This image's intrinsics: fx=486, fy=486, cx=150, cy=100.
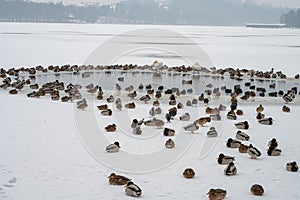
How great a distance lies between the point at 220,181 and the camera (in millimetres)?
6203

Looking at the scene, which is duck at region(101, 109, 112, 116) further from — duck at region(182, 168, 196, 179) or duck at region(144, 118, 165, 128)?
duck at region(182, 168, 196, 179)

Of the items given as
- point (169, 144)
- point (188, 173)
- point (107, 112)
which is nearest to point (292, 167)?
point (188, 173)

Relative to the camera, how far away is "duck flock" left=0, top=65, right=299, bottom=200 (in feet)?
22.6

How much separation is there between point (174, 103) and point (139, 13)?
418 feet

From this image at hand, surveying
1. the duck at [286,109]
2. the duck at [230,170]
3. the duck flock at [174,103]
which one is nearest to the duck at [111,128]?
the duck flock at [174,103]

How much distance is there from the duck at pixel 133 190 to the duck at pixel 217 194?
808 mm

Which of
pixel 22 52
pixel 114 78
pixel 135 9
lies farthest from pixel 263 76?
pixel 135 9

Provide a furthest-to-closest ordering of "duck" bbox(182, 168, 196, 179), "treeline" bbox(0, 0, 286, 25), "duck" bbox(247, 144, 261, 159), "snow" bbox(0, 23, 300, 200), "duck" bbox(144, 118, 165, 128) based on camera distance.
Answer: "treeline" bbox(0, 0, 286, 25)
"duck" bbox(144, 118, 165, 128)
"duck" bbox(247, 144, 261, 159)
"duck" bbox(182, 168, 196, 179)
"snow" bbox(0, 23, 300, 200)

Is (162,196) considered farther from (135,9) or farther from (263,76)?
(135,9)

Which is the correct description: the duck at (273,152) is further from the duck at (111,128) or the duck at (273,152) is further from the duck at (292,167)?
the duck at (111,128)

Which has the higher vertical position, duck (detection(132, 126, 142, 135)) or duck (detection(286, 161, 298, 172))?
duck (detection(132, 126, 142, 135))

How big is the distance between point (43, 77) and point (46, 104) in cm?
613

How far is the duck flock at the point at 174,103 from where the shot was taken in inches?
271

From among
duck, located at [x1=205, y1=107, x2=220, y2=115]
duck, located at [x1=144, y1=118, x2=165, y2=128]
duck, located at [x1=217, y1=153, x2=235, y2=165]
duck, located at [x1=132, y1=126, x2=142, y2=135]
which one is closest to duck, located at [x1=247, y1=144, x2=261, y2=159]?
duck, located at [x1=217, y1=153, x2=235, y2=165]
